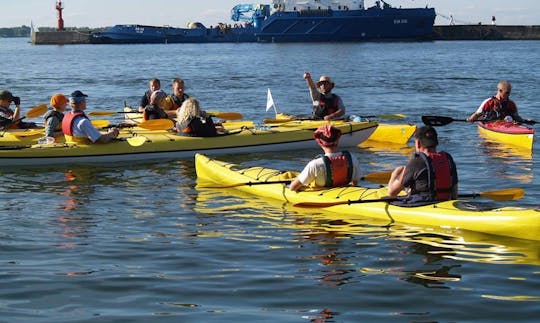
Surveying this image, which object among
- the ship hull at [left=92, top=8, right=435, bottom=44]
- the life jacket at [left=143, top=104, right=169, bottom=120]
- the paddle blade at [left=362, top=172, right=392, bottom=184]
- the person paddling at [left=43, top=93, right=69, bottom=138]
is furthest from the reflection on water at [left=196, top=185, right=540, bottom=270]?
the ship hull at [left=92, top=8, right=435, bottom=44]

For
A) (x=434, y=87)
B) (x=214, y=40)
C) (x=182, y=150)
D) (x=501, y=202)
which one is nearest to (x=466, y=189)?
(x=501, y=202)

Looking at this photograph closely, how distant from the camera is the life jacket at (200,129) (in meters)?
14.8

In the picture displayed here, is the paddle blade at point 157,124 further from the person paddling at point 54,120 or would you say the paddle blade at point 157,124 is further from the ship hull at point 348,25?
the ship hull at point 348,25

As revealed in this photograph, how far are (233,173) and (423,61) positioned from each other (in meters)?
41.8

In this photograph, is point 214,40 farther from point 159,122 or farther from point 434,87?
point 159,122

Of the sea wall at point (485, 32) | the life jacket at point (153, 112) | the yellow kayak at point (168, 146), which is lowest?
the yellow kayak at point (168, 146)

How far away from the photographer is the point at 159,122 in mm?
14727

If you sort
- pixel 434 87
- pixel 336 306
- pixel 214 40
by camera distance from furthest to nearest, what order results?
pixel 214 40 → pixel 434 87 → pixel 336 306

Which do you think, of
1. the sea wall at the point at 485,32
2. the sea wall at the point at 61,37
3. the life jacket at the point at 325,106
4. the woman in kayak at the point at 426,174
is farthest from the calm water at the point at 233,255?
the sea wall at the point at 61,37

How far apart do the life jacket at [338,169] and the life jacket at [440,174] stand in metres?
1.24

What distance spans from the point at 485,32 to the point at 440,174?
86633 millimetres

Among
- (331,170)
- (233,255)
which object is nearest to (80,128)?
(331,170)

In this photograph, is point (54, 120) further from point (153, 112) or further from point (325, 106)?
point (325, 106)

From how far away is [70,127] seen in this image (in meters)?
13.9
